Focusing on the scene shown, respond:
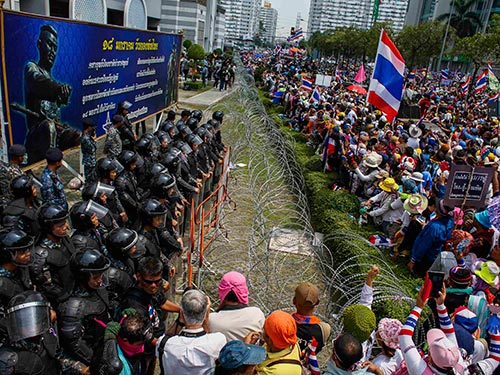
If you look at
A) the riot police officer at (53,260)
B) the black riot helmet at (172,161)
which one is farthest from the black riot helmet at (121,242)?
the black riot helmet at (172,161)

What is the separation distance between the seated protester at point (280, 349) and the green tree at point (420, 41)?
42.8 m

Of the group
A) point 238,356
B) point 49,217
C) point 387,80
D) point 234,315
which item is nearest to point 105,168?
point 49,217

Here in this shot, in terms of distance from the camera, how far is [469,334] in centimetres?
372

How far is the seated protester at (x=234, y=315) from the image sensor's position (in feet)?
11.5

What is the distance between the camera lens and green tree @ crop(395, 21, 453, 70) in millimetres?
41156

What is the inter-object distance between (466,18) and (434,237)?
240ft

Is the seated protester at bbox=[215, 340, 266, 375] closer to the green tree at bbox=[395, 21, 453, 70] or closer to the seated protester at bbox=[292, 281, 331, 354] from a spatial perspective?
the seated protester at bbox=[292, 281, 331, 354]

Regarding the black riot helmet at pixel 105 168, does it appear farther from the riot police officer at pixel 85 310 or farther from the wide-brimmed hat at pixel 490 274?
the wide-brimmed hat at pixel 490 274

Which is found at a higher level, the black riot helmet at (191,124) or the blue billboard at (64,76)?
the blue billboard at (64,76)

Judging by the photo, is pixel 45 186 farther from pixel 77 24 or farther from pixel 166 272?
pixel 77 24

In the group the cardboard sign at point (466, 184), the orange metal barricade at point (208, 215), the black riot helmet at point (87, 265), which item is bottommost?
the orange metal barricade at point (208, 215)

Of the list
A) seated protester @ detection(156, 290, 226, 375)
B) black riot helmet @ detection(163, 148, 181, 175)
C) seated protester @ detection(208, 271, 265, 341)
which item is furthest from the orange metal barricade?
seated protester @ detection(156, 290, 226, 375)

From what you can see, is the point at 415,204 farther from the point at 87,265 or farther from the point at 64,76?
the point at 64,76

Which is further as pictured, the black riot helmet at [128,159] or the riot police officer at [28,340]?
the black riot helmet at [128,159]
